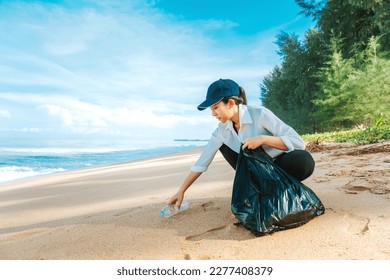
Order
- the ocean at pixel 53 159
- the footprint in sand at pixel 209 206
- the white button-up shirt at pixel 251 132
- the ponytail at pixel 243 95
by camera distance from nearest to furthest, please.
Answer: the white button-up shirt at pixel 251 132
the ponytail at pixel 243 95
the footprint in sand at pixel 209 206
the ocean at pixel 53 159

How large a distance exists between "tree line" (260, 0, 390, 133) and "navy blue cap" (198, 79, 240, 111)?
13.6 meters

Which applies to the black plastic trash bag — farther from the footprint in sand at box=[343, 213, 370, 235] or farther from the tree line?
the tree line

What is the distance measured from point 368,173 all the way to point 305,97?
19859mm

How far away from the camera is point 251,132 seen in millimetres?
A: 2254

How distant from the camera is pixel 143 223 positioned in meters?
2.39

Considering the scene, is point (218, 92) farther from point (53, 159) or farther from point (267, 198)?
point (53, 159)

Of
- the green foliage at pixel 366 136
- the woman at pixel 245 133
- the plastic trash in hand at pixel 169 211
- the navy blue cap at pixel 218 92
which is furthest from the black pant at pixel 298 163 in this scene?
the green foliage at pixel 366 136

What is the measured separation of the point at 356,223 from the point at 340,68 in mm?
16637

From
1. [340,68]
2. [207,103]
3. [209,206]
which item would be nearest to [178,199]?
[209,206]

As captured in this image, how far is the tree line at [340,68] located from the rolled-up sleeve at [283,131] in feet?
43.6

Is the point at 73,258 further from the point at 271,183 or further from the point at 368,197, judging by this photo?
the point at 368,197

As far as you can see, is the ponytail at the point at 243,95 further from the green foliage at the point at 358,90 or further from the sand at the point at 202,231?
the green foliage at the point at 358,90

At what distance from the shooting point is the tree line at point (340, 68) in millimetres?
15062

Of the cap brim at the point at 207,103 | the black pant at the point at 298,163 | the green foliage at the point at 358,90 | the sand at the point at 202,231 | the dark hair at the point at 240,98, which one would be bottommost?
the sand at the point at 202,231
